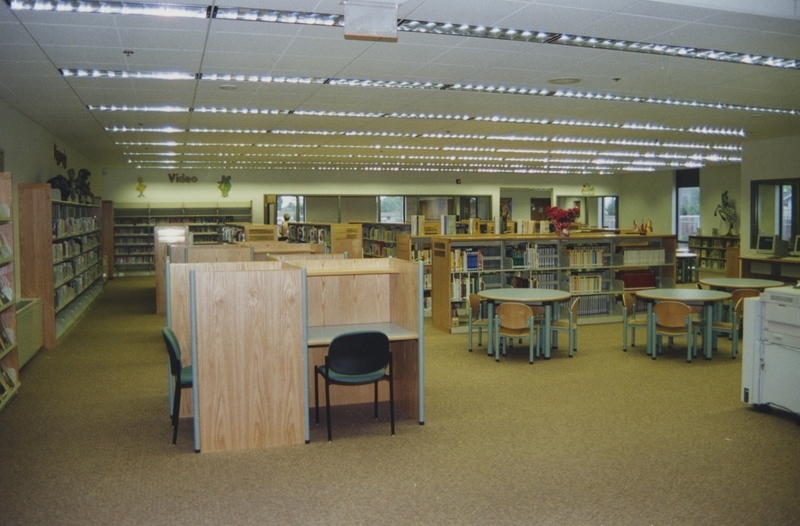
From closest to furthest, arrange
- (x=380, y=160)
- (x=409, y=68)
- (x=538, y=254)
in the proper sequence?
(x=409, y=68), (x=538, y=254), (x=380, y=160)

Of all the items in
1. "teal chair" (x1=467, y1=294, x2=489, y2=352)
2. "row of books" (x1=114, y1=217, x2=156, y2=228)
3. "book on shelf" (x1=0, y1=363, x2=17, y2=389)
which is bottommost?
"book on shelf" (x1=0, y1=363, x2=17, y2=389)

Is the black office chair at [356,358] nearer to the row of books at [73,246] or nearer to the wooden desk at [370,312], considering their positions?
the wooden desk at [370,312]

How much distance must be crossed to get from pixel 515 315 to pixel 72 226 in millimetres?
7927

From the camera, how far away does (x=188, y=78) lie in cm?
754

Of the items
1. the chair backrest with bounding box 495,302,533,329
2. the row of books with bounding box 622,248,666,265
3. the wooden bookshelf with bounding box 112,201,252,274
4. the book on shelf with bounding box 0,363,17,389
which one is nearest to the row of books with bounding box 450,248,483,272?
the chair backrest with bounding box 495,302,533,329

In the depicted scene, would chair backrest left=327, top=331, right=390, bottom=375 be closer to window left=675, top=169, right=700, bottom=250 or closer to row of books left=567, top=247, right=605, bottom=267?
row of books left=567, top=247, right=605, bottom=267

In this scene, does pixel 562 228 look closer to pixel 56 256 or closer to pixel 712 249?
pixel 56 256

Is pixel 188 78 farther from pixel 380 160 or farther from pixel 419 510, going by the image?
pixel 380 160

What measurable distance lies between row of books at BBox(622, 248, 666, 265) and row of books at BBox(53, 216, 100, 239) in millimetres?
8768

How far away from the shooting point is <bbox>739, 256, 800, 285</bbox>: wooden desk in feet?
37.9

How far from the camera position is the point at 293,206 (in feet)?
75.9

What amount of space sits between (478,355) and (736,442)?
3649 millimetres

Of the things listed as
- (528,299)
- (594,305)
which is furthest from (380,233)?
(528,299)

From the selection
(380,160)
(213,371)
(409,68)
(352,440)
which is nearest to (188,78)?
(409,68)
